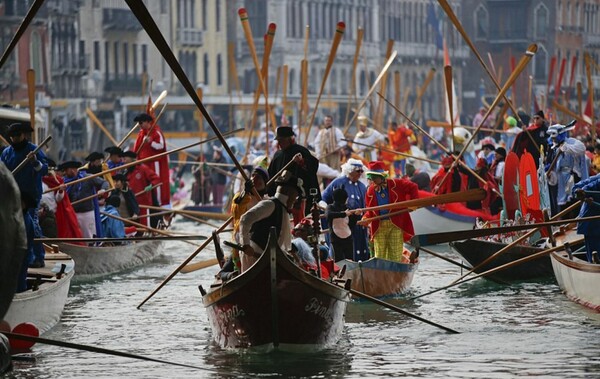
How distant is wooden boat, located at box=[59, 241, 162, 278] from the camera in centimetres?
2200

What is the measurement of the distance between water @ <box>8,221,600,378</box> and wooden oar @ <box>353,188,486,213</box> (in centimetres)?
101

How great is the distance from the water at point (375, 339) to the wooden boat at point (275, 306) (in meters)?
0.16

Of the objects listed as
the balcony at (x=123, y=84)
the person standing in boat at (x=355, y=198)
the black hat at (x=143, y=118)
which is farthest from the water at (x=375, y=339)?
the balcony at (x=123, y=84)

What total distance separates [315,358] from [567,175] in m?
8.39

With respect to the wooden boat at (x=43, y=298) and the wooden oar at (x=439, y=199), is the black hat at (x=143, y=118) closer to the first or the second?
the wooden boat at (x=43, y=298)

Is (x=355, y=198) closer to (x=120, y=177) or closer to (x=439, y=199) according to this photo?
(x=439, y=199)

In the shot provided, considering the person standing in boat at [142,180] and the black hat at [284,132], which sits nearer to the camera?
the black hat at [284,132]

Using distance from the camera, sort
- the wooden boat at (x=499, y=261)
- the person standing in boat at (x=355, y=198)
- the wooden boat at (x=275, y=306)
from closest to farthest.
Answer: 1. the wooden boat at (x=275, y=306)
2. the person standing in boat at (x=355, y=198)
3. the wooden boat at (x=499, y=261)

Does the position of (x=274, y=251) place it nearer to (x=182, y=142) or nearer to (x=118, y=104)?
(x=182, y=142)

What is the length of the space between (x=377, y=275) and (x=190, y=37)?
64.0 metres

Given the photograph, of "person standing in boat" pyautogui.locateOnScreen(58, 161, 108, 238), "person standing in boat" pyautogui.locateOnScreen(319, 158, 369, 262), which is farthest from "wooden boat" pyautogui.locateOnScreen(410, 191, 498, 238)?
"person standing in boat" pyautogui.locateOnScreen(319, 158, 369, 262)

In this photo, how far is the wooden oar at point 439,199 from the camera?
16242mm

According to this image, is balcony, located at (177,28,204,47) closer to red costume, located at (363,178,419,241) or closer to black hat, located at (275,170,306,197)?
red costume, located at (363,178,419,241)

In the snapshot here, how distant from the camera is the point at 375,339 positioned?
16.1 m
